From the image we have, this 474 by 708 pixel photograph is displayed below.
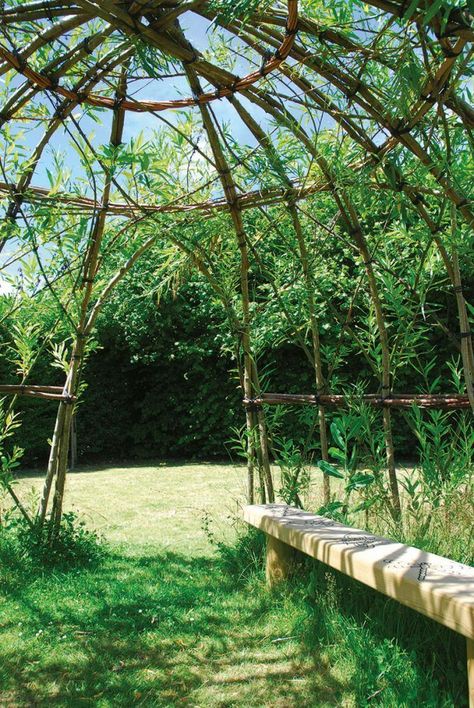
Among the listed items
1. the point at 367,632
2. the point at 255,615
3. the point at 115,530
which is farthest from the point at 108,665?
the point at 115,530

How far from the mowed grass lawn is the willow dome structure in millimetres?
578

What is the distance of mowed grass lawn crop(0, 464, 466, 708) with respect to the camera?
2139mm

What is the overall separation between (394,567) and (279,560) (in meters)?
1.20

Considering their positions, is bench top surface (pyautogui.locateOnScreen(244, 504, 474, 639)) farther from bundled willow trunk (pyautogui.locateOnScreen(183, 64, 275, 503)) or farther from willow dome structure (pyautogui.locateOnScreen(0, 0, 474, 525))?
bundled willow trunk (pyautogui.locateOnScreen(183, 64, 275, 503))

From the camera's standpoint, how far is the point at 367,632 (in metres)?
2.29

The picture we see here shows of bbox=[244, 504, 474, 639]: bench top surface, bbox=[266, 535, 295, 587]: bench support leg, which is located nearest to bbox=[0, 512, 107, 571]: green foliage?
bbox=[266, 535, 295, 587]: bench support leg

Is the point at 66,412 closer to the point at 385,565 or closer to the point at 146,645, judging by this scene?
the point at 146,645

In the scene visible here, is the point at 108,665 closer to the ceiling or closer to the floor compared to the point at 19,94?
closer to the floor

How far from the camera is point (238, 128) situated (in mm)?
3326

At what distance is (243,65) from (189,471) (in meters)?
6.04

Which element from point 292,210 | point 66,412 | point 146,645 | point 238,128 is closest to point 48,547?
point 66,412

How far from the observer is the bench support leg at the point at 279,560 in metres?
3.04

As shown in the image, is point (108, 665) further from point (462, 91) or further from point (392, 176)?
point (462, 91)

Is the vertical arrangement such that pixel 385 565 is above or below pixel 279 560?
above
